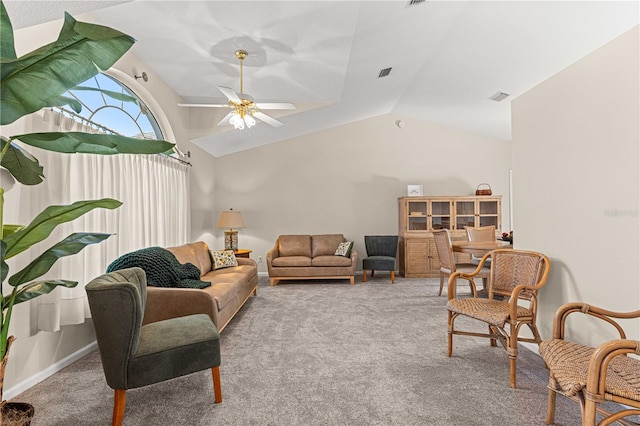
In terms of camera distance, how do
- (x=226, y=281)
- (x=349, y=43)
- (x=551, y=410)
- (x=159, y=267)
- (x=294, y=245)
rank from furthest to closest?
1. (x=294, y=245)
2. (x=226, y=281)
3. (x=349, y=43)
4. (x=159, y=267)
5. (x=551, y=410)

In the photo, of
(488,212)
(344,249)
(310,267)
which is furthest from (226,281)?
(488,212)

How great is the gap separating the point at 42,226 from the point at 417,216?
597 centimetres

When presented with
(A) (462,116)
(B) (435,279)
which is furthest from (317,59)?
(B) (435,279)

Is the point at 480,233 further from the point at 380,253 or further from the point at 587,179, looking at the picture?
the point at 587,179

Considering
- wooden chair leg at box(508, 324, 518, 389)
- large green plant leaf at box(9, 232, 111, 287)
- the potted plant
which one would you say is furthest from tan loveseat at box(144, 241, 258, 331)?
wooden chair leg at box(508, 324, 518, 389)

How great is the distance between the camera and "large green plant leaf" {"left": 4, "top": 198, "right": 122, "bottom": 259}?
129 cm

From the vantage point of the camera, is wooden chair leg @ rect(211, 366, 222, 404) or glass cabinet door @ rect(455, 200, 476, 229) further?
glass cabinet door @ rect(455, 200, 476, 229)

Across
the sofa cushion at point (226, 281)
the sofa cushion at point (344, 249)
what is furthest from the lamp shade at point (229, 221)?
the sofa cushion at point (344, 249)

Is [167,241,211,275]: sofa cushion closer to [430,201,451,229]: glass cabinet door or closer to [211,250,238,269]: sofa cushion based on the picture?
[211,250,238,269]: sofa cushion

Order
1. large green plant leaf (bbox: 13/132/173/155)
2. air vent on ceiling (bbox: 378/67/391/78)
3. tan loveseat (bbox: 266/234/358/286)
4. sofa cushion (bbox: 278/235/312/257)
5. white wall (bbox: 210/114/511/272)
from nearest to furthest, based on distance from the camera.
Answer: large green plant leaf (bbox: 13/132/173/155), air vent on ceiling (bbox: 378/67/391/78), tan loveseat (bbox: 266/234/358/286), sofa cushion (bbox: 278/235/312/257), white wall (bbox: 210/114/511/272)

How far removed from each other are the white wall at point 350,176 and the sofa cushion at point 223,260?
6.26ft

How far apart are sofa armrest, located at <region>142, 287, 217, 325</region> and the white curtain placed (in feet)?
1.62

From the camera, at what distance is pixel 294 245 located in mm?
6316

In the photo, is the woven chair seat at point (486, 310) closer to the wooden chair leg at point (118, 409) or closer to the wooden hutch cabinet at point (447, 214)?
the wooden chair leg at point (118, 409)
